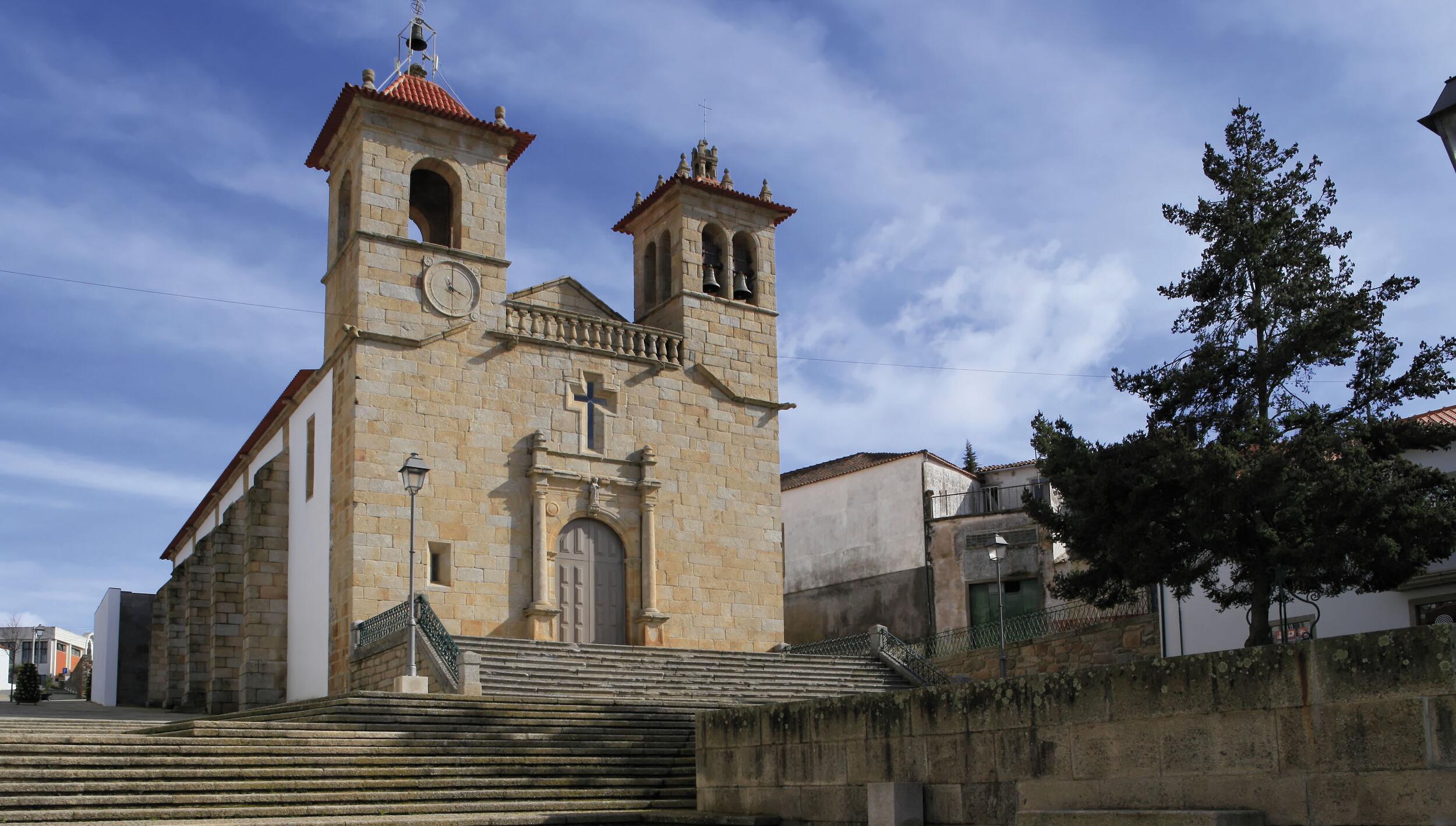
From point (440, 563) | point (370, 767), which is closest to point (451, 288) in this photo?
point (440, 563)

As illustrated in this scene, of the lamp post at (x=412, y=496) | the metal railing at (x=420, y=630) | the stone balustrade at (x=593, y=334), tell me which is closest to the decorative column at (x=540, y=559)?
the stone balustrade at (x=593, y=334)

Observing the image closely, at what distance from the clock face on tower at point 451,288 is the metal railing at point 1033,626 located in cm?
1118

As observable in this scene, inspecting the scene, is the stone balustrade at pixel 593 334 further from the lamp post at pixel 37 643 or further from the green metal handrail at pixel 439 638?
the lamp post at pixel 37 643

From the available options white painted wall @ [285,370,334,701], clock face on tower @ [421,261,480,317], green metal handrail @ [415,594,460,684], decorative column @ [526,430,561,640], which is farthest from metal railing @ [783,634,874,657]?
clock face on tower @ [421,261,480,317]

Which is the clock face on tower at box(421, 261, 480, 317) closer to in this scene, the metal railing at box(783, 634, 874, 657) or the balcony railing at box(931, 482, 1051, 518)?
the metal railing at box(783, 634, 874, 657)

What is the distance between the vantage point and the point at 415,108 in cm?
2228

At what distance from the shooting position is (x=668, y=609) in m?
22.9

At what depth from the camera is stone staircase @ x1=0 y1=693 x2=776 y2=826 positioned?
32.3 ft

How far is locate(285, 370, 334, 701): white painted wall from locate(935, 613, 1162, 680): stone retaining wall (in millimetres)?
11575

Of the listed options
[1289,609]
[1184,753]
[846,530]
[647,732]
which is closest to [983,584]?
[846,530]

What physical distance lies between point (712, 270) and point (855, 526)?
11.5 metres

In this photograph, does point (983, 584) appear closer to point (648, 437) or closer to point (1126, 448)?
point (648, 437)

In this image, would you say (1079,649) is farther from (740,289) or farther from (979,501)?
(979,501)

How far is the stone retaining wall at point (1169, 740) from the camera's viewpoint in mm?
5891
